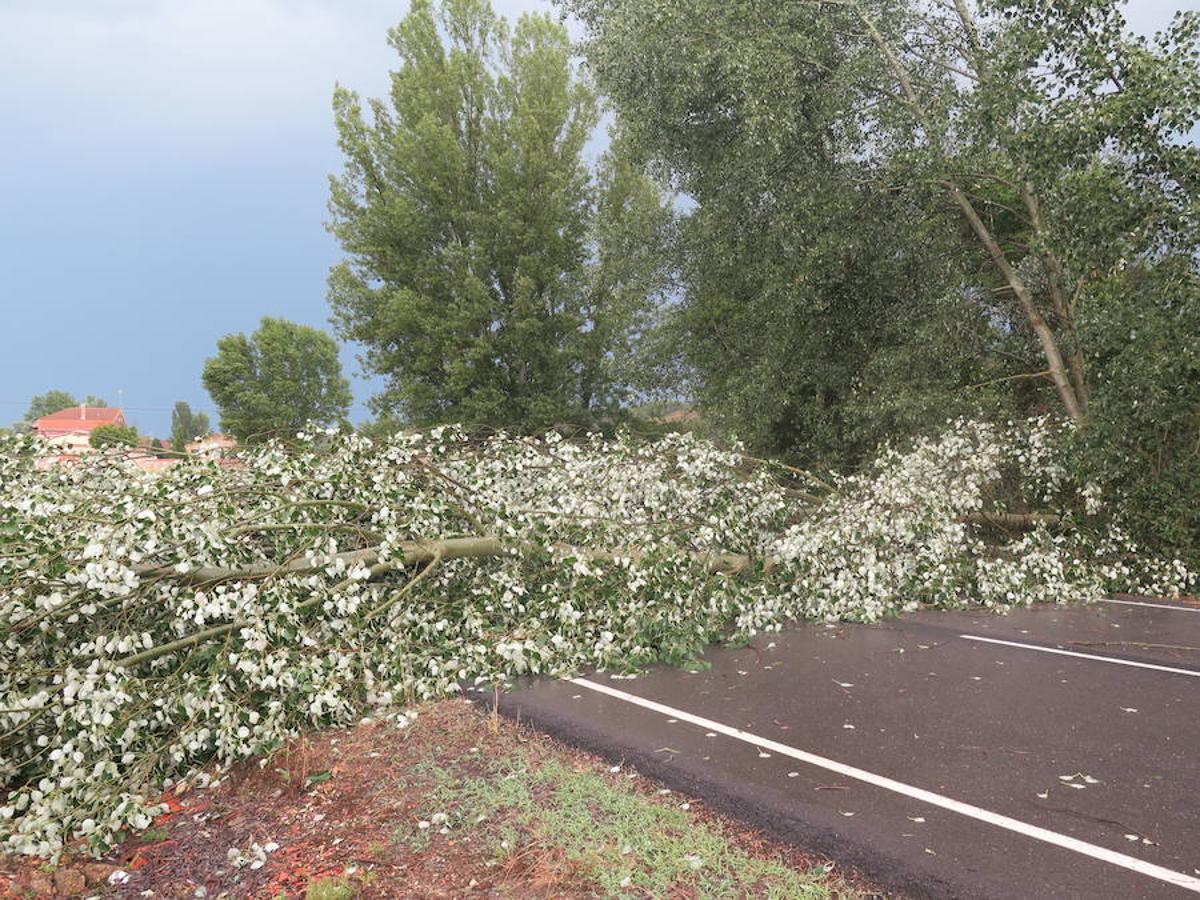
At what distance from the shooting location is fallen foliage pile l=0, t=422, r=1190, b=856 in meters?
4.93

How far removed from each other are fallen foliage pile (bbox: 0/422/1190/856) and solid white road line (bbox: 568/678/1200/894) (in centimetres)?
154

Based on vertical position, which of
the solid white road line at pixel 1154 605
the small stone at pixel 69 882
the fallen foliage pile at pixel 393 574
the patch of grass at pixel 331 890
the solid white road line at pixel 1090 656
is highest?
the fallen foliage pile at pixel 393 574

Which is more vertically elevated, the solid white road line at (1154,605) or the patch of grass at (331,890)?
the patch of grass at (331,890)

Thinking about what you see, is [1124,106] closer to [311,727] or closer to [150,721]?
[311,727]

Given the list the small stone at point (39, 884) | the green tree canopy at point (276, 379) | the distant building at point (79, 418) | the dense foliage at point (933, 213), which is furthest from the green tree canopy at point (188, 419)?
the small stone at point (39, 884)

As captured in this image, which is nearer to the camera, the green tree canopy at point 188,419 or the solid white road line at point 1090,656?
the solid white road line at point 1090,656

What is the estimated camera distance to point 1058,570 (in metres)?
10.1

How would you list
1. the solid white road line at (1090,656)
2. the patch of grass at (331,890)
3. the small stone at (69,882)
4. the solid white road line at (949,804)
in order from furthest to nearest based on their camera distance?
the solid white road line at (1090,656)
the small stone at (69,882)
the solid white road line at (949,804)
the patch of grass at (331,890)

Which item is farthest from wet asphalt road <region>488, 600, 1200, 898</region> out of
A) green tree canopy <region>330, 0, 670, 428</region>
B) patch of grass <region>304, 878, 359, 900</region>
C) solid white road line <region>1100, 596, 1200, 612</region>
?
green tree canopy <region>330, 0, 670, 428</region>

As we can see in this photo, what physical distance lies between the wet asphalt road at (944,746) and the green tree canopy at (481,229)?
17.7 meters

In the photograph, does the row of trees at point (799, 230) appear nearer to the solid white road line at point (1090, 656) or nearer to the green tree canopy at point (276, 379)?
Answer: the solid white road line at point (1090, 656)

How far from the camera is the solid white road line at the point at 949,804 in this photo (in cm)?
373

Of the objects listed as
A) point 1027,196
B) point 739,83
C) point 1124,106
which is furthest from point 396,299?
point 1124,106

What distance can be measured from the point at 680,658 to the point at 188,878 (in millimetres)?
4251
